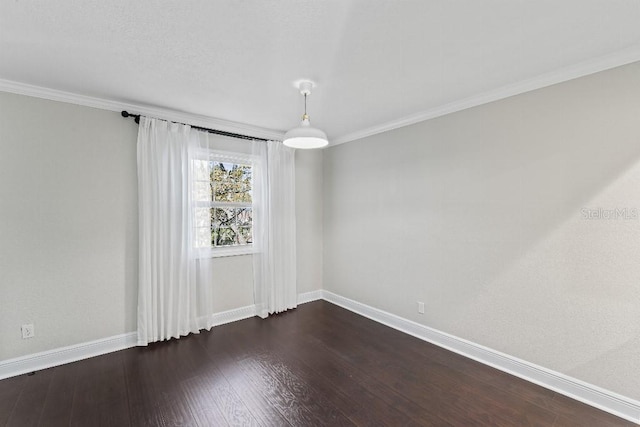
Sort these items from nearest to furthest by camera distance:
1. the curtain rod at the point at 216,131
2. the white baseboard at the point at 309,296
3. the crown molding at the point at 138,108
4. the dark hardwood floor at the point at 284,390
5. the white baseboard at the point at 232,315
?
the dark hardwood floor at the point at 284,390, the crown molding at the point at 138,108, the curtain rod at the point at 216,131, the white baseboard at the point at 232,315, the white baseboard at the point at 309,296

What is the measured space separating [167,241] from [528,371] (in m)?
3.82

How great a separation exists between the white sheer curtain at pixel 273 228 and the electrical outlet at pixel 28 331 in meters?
2.26

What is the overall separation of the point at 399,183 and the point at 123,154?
321 centimetres

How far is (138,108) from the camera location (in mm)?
3123

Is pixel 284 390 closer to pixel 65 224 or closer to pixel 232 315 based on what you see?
pixel 232 315

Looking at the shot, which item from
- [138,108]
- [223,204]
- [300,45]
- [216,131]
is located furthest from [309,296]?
[300,45]

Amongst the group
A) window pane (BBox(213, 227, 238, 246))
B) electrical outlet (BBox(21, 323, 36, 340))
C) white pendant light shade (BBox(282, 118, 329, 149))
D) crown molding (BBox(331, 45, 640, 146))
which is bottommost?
electrical outlet (BBox(21, 323, 36, 340))

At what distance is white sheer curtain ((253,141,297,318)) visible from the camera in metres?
4.08

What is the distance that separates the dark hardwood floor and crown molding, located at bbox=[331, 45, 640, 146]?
8.41ft

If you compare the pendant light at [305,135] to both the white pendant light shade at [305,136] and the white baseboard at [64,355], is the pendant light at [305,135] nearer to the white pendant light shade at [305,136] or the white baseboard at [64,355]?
the white pendant light shade at [305,136]

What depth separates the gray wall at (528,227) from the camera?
2.12 m

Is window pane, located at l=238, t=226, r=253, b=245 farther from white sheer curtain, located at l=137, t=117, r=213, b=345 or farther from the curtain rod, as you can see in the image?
the curtain rod

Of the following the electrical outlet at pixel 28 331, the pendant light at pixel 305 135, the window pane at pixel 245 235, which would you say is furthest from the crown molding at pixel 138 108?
the electrical outlet at pixel 28 331

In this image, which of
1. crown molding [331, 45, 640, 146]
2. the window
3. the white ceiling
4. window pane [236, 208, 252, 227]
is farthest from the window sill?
crown molding [331, 45, 640, 146]
